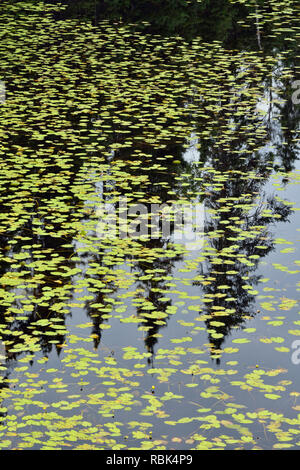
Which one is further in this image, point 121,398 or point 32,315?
point 32,315

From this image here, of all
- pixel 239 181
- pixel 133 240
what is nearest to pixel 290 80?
pixel 239 181

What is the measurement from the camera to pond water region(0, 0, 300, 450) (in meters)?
5.27

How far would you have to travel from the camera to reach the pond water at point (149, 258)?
5.27m

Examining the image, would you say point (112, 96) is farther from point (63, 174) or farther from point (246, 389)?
point (246, 389)

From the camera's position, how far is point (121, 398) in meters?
5.37

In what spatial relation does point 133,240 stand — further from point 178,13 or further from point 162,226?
point 178,13

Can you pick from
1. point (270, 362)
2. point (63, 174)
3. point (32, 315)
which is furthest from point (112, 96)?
point (270, 362)

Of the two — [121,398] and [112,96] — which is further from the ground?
[112,96]

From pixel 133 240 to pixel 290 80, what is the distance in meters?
6.92

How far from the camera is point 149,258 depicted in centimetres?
745

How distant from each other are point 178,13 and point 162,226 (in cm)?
1282

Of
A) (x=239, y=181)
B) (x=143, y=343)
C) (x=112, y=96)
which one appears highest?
(x=112, y=96)

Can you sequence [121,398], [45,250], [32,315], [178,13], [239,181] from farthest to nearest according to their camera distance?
[178,13] → [239,181] → [45,250] → [32,315] → [121,398]

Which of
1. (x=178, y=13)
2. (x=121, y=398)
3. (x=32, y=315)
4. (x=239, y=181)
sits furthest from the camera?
(x=178, y=13)
